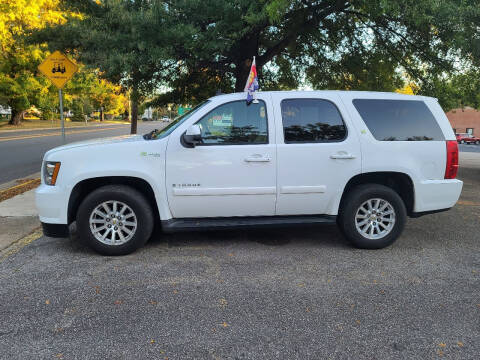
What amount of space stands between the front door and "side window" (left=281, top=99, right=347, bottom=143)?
24 cm

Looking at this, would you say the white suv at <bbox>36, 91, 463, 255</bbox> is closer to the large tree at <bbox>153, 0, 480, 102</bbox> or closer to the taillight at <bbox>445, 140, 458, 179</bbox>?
the taillight at <bbox>445, 140, 458, 179</bbox>

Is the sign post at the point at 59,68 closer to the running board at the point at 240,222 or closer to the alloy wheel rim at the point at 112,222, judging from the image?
the alloy wheel rim at the point at 112,222

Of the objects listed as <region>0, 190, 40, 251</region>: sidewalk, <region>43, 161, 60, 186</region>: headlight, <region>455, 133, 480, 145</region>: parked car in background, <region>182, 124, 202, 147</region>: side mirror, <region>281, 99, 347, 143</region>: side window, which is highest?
<region>455, 133, 480, 145</region>: parked car in background

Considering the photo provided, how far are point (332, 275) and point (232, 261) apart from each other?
1.12 metres

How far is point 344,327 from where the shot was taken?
2875mm

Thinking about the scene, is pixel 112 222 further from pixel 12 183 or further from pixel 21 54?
pixel 21 54

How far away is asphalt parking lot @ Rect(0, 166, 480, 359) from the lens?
104 inches

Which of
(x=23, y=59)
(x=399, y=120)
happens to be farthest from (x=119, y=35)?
(x=23, y=59)

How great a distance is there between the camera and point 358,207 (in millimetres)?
4566

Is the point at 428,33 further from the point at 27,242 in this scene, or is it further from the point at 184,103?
the point at 27,242

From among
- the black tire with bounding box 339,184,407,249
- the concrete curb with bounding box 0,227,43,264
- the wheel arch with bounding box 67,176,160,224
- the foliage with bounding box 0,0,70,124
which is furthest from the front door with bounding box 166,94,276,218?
the foliage with bounding box 0,0,70,124

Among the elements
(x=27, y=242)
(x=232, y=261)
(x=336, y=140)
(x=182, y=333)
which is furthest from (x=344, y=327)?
(x=27, y=242)

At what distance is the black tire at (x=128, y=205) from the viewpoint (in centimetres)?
421

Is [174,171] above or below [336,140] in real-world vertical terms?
below
